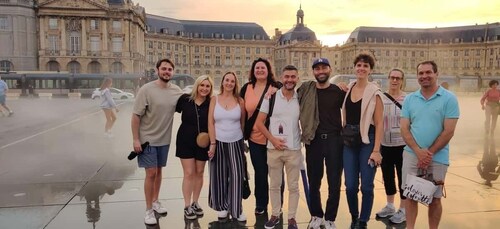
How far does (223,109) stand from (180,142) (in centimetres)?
72

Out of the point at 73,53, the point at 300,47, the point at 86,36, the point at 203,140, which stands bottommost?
the point at 203,140

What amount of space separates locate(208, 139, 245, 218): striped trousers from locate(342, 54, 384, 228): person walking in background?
134 cm

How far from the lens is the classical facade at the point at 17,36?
72.2 m

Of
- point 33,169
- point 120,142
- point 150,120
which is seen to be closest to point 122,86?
point 120,142

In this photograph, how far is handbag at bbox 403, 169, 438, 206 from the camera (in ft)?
13.7

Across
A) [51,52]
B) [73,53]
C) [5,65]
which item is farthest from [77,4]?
[5,65]

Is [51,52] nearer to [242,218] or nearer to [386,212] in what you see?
[242,218]

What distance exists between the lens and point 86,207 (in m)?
6.01

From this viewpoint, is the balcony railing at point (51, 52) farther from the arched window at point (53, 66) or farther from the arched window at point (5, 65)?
the arched window at point (5, 65)

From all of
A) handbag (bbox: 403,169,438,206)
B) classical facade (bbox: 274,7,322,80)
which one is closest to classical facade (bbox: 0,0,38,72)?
classical facade (bbox: 274,7,322,80)

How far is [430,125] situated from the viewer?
13.7ft

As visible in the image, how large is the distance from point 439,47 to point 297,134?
133114 mm

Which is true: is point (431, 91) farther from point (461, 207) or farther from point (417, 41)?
point (417, 41)

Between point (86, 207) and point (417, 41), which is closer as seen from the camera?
point (86, 207)
